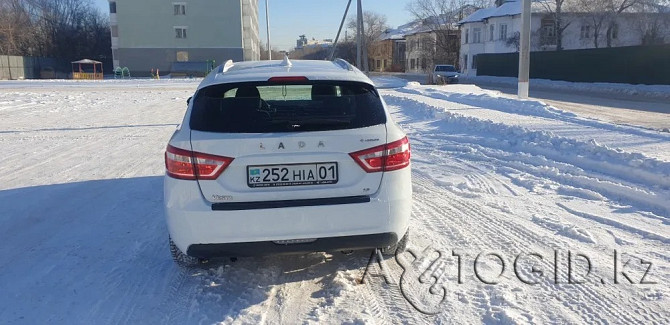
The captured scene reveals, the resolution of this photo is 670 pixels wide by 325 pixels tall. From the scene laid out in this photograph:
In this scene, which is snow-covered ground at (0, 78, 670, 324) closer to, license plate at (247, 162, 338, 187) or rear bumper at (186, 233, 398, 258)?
rear bumper at (186, 233, 398, 258)

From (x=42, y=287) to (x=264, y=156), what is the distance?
77.6 inches

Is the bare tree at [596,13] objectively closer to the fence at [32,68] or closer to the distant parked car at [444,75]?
the distant parked car at [444,75]

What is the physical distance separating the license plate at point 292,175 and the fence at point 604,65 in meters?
31.9

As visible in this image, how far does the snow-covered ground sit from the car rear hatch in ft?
2.54

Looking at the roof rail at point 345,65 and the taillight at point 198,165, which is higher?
the roof rail at point 345,65

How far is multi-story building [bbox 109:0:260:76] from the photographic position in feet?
212

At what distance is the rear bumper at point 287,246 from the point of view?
137 inches

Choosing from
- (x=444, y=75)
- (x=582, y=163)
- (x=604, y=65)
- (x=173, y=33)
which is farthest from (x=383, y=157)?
(x=173, y=33)

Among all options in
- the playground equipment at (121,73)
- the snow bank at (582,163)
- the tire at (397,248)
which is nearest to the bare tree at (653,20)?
the snow bank at (582,163)

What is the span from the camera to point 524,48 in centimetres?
1827

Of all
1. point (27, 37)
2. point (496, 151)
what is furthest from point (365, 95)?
point (27, 37)

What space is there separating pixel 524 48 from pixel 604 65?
20.1 metres

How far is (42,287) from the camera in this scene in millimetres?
3822

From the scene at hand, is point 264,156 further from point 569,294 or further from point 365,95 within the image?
point 569,294
